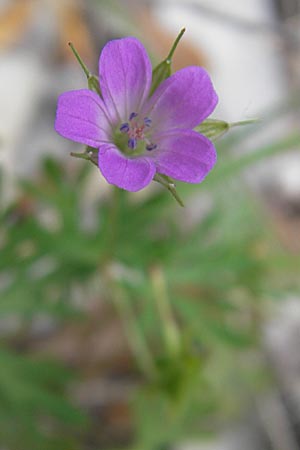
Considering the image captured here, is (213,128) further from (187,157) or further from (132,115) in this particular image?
(132,115)

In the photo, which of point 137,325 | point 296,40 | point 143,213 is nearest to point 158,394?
point 137,325

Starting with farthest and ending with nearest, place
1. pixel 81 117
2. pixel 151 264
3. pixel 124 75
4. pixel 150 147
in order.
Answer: pixel 151 264, pixel 150 147, pixel 124 75, pixel 81 117

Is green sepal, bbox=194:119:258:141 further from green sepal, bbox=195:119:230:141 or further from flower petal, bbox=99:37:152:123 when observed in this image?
flower petal, bbox=99:37:152:123

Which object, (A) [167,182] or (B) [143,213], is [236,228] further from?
(A) [167,182]

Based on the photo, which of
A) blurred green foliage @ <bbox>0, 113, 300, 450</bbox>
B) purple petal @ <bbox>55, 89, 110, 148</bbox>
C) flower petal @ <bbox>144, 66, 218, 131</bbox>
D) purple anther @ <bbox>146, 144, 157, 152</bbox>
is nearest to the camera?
purple petal @ <bbox>55, 89, 110, 148</bbox>

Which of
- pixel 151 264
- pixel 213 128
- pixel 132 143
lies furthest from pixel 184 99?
pixel 151 264

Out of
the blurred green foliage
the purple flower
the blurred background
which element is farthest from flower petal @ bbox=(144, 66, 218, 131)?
the blurred green foliage
